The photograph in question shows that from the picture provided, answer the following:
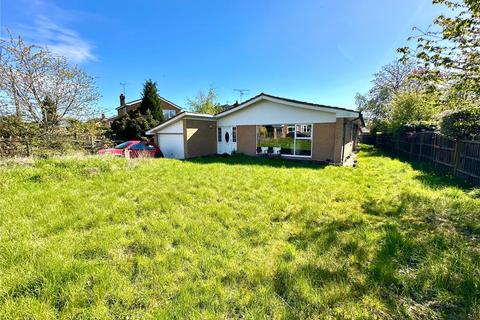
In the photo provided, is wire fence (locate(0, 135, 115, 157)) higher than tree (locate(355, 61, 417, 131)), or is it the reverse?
tree (locate(355, 61, 417, 131))

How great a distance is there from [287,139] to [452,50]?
8.62 m

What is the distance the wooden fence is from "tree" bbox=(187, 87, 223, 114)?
77.2ft

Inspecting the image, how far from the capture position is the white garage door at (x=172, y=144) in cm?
1430

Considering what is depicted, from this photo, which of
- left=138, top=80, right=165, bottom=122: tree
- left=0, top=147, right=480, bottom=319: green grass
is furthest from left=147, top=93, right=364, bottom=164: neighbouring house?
left=138, top=80, right=165, bottom=122: tree

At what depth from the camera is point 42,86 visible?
10.9m

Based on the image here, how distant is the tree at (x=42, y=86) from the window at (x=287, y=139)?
34.7ft

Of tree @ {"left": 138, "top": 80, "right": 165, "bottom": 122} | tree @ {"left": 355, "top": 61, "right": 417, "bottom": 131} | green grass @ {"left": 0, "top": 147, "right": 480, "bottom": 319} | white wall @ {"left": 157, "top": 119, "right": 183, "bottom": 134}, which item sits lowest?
green grass @ {"left": 0, "top": 147, "right": 480, "bottom": 319}

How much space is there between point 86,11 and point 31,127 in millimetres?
6622

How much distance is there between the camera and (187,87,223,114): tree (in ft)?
103

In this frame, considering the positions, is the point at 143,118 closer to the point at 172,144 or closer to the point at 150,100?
the point at 150,100

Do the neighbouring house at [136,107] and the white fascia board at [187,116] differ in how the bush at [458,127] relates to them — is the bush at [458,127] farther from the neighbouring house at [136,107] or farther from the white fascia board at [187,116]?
the neighbouring house at [136,107]

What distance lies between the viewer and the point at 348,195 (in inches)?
231

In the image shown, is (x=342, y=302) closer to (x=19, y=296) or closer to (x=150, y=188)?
(x=19, y=296)

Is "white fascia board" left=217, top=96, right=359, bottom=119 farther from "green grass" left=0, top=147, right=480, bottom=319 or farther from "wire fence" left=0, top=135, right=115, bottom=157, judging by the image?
"wire fence" left=0, top=135, right=115, bottom=157
